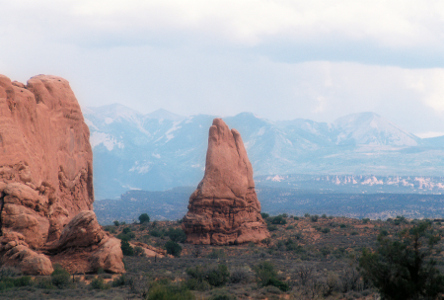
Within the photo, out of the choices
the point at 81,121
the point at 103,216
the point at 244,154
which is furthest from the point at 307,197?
the point at 81,121

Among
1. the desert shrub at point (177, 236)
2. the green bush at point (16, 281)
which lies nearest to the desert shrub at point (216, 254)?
the desert shrub at point (177, 236)

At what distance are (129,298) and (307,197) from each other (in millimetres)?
149675

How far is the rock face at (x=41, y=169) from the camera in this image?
23297 millimetres

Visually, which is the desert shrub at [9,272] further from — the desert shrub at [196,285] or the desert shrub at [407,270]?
the desert shrub at [407,270]

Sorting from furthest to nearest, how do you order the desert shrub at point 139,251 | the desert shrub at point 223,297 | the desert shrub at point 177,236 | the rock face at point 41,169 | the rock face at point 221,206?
the desert shrub at point 177,236 < the rock face at point 221,206 < the desert shrub at point 139,251 < the rock face at point 41,169 < the desert shrub at point 223,297

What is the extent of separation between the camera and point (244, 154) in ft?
138

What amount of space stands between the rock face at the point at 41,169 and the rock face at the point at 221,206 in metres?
8.88

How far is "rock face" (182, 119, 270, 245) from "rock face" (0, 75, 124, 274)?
8.88 m

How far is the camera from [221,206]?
129ft

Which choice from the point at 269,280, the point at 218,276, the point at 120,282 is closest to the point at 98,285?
the point at 120,282

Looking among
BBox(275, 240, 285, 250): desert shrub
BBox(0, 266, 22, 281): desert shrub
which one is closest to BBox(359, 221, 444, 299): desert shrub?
BBox(0, 266, 22, 281): desert shrub

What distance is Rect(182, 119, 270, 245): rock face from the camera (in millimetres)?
38969

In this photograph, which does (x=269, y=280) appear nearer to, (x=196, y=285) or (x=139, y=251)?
(x=196, y=285)

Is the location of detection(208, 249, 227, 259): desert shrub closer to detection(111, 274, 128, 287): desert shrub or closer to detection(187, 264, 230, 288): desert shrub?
detection(187, 264, 230, 288): desert shrub
